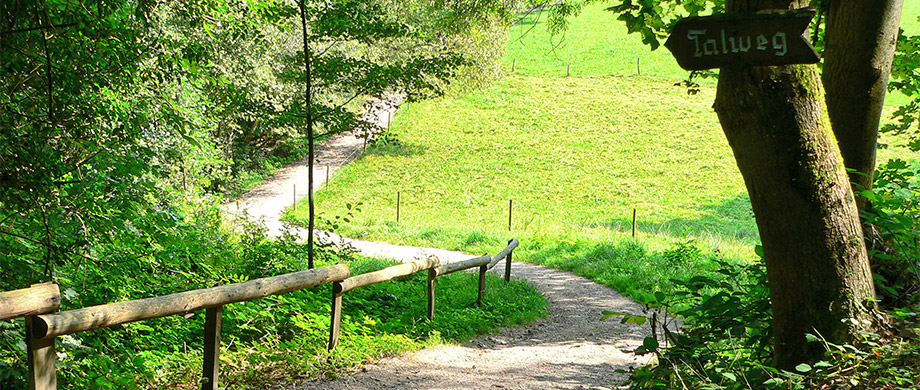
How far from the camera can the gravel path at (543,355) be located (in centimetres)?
597

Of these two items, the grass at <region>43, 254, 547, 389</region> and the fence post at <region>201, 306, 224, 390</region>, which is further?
the fence post at <region>201, 306, 224, 390</region>

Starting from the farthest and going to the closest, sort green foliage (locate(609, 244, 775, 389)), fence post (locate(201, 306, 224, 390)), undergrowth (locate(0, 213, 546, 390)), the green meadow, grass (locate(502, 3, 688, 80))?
grass (locate(502, 3, 688, 80)) < the green meadow < fence post (locate(201, 306, 224, 390)) < undergrowth (locate(0, 213, 546, 390)) < green foliage (locate(609, 244, 775, 389))

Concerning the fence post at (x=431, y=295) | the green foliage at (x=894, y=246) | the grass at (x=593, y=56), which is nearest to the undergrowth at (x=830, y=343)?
the green foliage at (x=894, y=246)

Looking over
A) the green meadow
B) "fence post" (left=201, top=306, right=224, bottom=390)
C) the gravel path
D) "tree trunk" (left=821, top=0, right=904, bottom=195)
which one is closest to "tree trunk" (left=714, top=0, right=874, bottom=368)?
"tree trunk" (left=821, top=0, right=904, bottom=195)

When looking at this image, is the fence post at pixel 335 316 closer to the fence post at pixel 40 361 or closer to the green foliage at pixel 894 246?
the fence post at pixel 40 361

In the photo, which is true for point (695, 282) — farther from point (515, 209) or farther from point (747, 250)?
point (515, 209)

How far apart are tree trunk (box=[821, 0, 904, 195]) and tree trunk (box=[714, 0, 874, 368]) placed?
111cm

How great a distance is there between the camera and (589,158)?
33562 mm

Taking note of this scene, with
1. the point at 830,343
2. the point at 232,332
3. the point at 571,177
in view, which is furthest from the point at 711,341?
the point at 571,177

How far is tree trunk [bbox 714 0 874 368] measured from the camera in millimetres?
3408

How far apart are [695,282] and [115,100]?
4718 mm

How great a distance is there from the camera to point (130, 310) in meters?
3.84

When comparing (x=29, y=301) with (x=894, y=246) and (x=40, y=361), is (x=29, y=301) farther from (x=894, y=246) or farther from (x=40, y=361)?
(x=894, y=246)

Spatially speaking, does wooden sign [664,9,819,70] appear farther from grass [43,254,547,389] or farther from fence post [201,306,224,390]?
grass [43,254,547,389]
